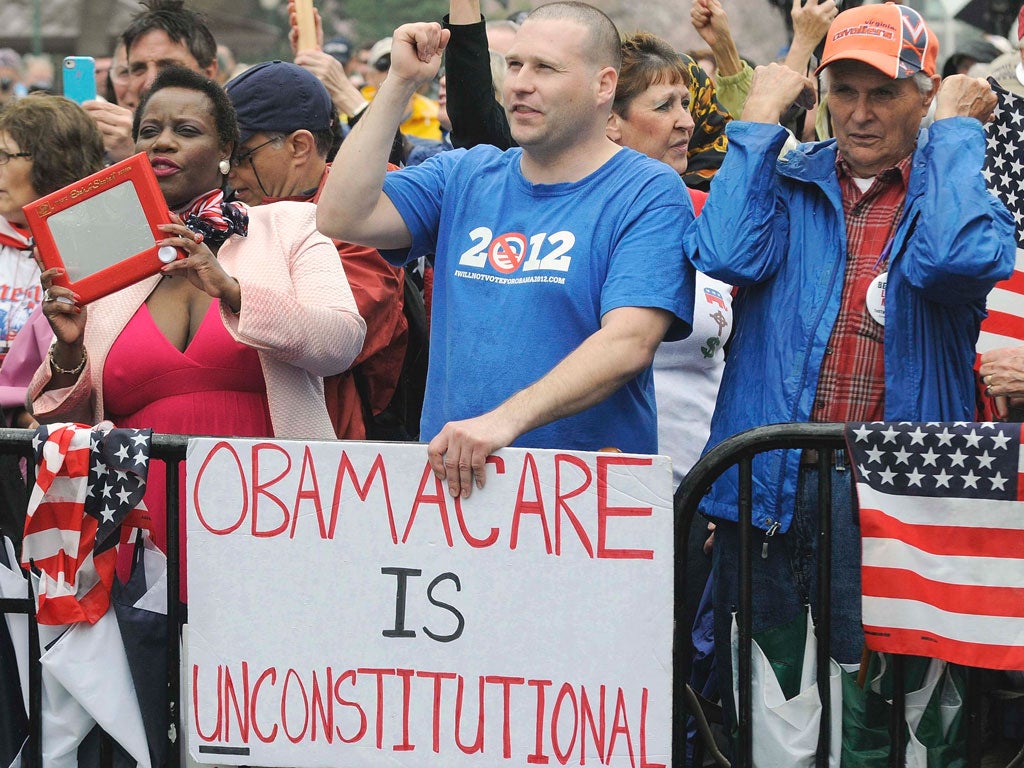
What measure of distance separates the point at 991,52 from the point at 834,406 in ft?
21.3

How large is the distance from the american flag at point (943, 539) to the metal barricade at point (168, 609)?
1.71 meters

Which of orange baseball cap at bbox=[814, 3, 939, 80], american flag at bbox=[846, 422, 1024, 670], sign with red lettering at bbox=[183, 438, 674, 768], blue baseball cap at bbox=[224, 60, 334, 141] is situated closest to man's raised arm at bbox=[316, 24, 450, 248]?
sign with red lettering at bbox=[183, 438, 674, 768]

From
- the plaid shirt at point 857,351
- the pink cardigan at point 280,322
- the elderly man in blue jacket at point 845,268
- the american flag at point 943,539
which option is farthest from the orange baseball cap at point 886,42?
the pink cardigan at point 280,322

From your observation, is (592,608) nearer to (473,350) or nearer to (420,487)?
(420,487)

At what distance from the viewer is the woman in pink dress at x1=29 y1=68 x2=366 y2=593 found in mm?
3922

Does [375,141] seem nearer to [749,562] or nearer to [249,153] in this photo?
[249,153]

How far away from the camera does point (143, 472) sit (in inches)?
143

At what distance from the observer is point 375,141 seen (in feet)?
12.4

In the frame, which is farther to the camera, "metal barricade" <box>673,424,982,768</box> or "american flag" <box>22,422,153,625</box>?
"american flag" <box>22,422,153,625</box>

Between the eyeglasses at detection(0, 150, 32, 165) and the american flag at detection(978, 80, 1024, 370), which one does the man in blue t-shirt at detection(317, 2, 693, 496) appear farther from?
the eyeglasses at detection(0, 150, 32, 165)

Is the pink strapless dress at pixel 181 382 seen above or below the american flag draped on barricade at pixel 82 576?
above

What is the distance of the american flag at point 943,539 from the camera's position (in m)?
3.35

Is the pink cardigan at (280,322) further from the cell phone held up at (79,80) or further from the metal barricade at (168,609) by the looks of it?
the cell phone held up at (79,80)

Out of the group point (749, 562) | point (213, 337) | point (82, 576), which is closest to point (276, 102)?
point (213, 337)
